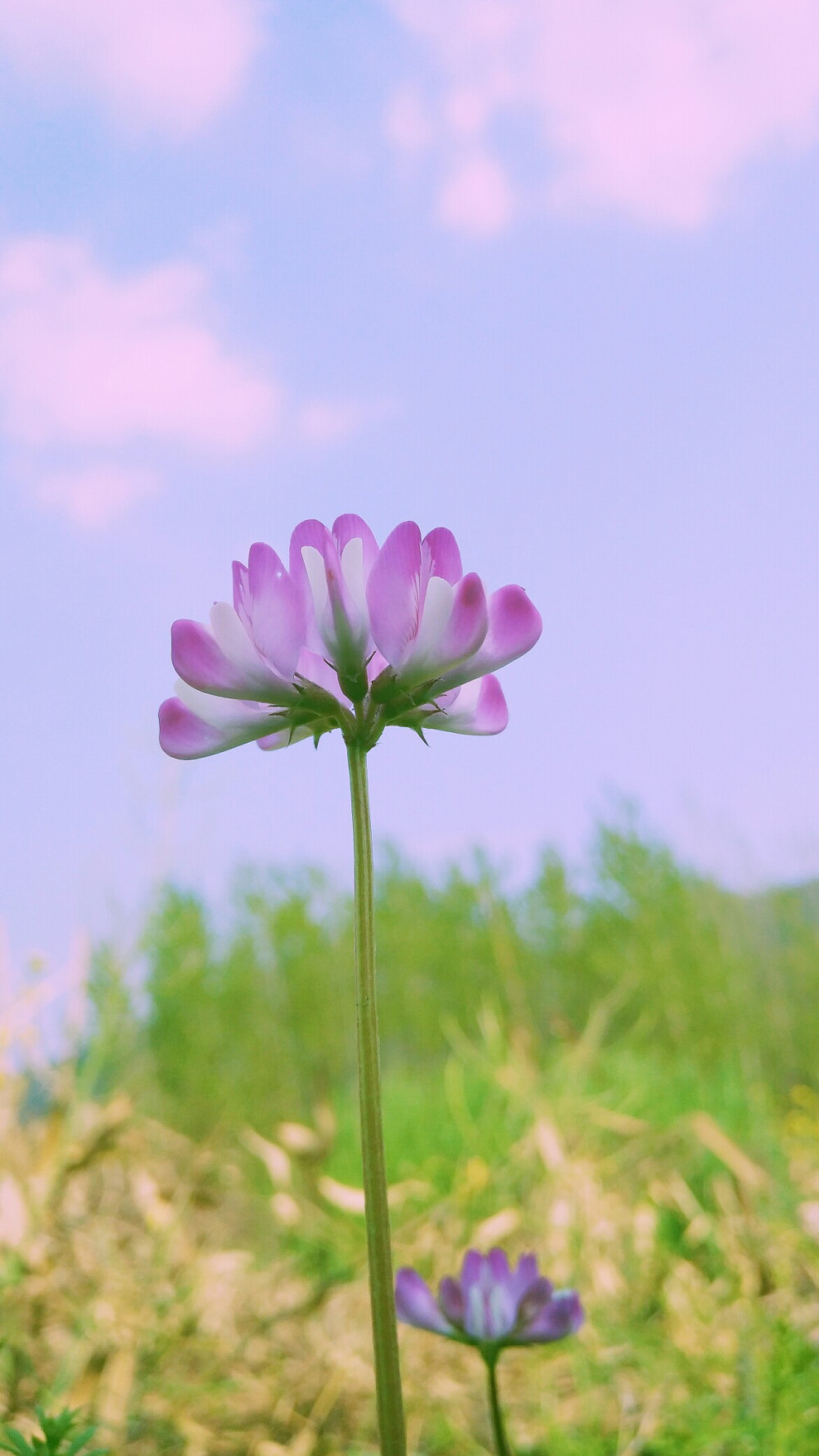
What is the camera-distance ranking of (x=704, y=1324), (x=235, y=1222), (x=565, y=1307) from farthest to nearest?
1. (x=235, y=1222)
2. (x=704, y=1324)
3. (x=565, y=1307)

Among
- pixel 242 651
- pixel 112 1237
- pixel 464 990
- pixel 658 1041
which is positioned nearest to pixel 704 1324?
pixel 112 1237

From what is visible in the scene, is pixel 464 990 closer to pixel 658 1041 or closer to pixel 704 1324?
pixel 658 1041

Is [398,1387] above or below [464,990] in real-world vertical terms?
below

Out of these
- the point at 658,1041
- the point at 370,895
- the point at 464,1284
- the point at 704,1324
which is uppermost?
the point at 658,1041

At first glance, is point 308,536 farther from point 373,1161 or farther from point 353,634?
point 373,1161

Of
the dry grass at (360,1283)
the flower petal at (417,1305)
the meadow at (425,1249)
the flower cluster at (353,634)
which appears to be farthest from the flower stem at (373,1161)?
the dry grass at (360,1283)

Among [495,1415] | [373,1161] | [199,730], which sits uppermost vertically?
[199,730]

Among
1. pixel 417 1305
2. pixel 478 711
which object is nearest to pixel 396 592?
pixel 478 711
